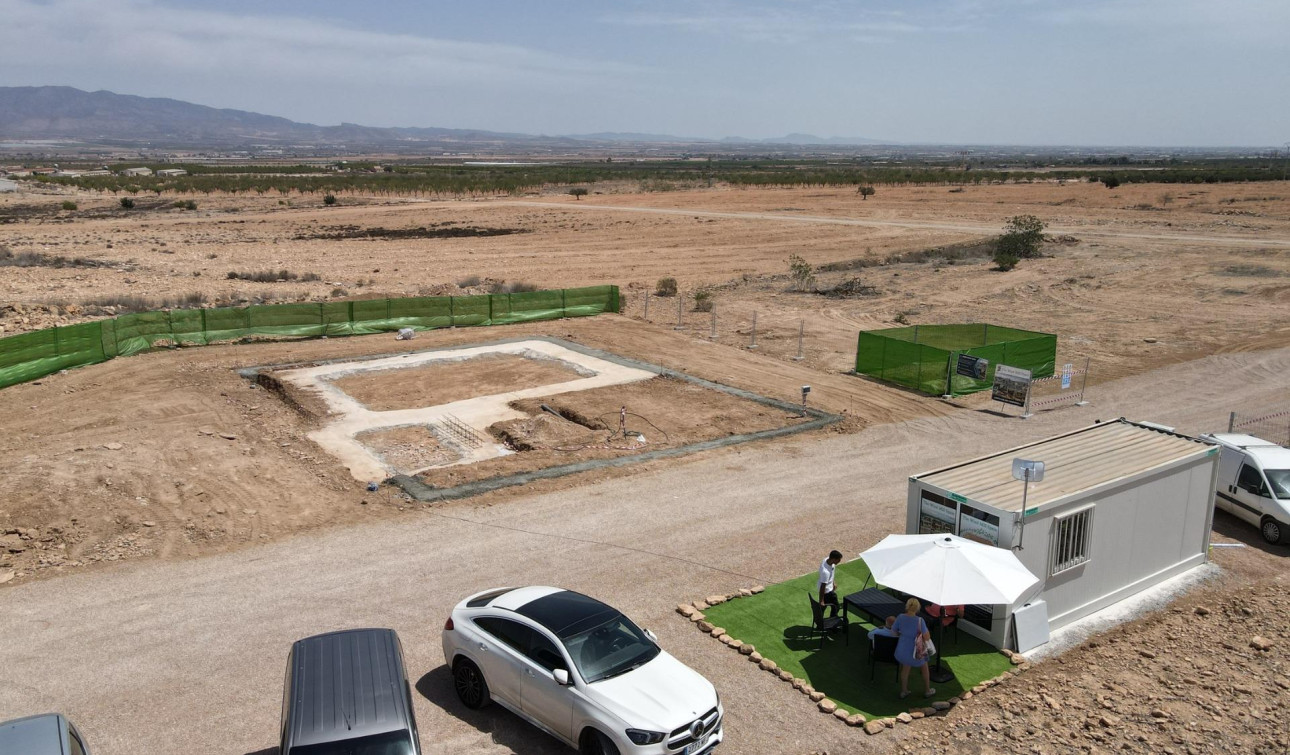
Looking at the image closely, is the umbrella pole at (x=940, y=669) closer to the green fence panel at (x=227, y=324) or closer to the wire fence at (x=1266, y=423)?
the wire fence at (x=1266, y=423)

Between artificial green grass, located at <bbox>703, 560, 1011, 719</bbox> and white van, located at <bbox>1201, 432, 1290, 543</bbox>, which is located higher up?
white van, located at <bbox>1201, 432, 1290, 543</bbox>

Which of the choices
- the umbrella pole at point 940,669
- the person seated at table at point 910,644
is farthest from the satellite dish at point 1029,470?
the person seated at table at point 910,644

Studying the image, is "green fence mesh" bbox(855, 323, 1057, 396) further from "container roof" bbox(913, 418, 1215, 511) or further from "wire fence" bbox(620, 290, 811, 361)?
"container roof" bbox(913, 418, 1215, 511)

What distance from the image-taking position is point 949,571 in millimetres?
11375

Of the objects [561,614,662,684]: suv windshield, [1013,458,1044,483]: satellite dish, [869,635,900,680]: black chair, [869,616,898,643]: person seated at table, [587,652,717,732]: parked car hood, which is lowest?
[869,635,900,680]: black chair

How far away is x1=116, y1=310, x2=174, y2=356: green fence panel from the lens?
28703 mm

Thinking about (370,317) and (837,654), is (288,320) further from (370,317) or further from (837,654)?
(837,654)

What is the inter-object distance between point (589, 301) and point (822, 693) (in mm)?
27505

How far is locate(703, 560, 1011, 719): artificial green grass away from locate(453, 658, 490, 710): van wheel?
3.79 meters

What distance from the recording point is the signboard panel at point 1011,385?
80.5 ft

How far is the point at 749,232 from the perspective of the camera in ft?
232

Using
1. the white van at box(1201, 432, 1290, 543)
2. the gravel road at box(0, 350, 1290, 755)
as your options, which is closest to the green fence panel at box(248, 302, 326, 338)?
the gravel road at box(0, 350, 1290, 755)

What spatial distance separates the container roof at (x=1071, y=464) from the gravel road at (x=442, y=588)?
292 centimetres

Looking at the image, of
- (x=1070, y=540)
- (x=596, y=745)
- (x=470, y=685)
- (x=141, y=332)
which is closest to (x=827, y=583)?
(x=1070, y=540)
